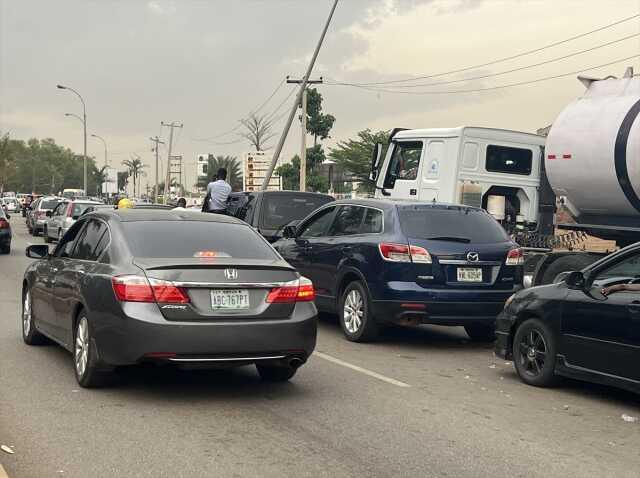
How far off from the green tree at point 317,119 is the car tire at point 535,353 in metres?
53.8

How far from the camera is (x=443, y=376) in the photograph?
27.8ft

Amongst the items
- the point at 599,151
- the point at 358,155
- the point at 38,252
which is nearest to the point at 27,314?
the point at 38,252

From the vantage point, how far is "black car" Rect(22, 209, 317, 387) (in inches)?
260

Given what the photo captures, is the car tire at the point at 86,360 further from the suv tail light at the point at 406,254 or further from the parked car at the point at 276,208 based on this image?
the parked car at the point at 276,208

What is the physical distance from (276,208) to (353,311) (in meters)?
4.42

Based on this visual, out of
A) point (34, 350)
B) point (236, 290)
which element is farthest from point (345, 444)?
point (34, 350)

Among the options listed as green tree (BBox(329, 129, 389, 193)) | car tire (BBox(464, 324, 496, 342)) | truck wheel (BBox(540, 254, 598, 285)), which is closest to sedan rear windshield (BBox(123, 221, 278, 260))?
car tire (BBox(464, 324, 496, 342))

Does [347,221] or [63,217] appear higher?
[347,221]

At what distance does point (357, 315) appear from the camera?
10398 millimetres

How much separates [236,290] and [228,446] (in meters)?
1.49

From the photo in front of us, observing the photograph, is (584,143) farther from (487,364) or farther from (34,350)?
(34,350)

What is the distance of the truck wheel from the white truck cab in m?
3.72

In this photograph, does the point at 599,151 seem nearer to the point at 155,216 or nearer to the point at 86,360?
the point at 155,216

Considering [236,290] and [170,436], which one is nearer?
[170,436]
